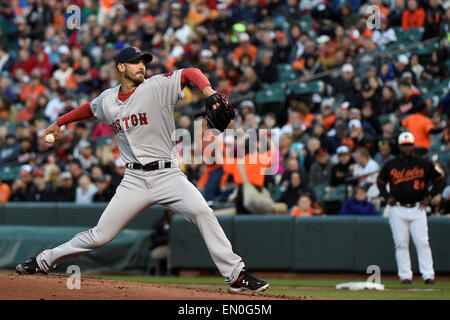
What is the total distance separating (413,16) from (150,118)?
10.2 meters

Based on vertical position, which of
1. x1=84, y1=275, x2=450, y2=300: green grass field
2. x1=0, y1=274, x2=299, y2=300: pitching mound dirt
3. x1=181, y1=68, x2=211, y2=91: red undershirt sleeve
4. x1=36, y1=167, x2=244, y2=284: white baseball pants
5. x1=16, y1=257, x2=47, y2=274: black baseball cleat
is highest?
x1=181, y1=68, x2=211, y2=91: red undershirt sleeve

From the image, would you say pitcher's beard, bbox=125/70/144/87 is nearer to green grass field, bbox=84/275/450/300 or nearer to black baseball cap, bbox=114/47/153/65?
black baseball cap, bbox=114/47/153/65

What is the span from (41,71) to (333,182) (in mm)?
9614

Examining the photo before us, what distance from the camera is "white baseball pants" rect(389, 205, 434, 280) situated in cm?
1114

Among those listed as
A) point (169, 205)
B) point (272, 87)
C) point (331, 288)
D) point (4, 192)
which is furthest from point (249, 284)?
point (4, 192)

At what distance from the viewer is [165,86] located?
7.13 metres

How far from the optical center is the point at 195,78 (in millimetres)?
6820

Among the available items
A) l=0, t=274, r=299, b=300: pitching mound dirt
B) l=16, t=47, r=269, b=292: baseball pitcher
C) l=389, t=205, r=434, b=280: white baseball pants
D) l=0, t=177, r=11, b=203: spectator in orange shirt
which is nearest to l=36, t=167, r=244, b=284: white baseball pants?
l=16, t=47, r=269, b=292: baseball pitcher

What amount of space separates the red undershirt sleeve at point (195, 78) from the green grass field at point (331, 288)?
10.8 feet

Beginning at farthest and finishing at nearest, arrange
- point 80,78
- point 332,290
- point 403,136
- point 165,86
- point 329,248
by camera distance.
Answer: point 80,78 → point 329,248 → point 403,136 → point 332,290 → point 165,86

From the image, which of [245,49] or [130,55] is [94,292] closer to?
[130,55]

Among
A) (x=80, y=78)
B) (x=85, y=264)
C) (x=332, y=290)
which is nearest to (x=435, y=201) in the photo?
(x=332, y=290)

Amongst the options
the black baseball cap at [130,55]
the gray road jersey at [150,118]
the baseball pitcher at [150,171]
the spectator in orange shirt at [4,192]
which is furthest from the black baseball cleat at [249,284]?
the spectator in orange shirt at [4,192]
